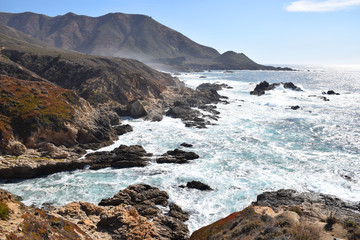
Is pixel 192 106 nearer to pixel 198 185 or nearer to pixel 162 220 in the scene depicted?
pixel 198 185

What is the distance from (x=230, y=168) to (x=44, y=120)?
26.7m

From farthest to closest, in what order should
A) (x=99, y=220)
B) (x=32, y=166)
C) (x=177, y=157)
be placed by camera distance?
1. (x=177, y=157)
2. (x=32, y=166)
3. (x=99, y=220)

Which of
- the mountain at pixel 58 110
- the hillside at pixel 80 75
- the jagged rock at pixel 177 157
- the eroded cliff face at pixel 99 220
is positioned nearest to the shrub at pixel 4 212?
the eroded cliff face at pixel 99 220

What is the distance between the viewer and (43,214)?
13133 mm

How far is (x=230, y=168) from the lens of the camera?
2959 centimetres

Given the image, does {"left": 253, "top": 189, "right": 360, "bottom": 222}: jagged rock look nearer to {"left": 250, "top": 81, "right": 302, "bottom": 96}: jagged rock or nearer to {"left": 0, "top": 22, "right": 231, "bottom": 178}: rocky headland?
{"left": 0, "top": 22, "right": 231, "bottom": 178}: rocky headland

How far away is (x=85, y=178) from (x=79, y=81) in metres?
45.3

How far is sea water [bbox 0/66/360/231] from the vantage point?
22.9 metres

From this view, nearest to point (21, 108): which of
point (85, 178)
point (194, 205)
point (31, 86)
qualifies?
point (31, 86)

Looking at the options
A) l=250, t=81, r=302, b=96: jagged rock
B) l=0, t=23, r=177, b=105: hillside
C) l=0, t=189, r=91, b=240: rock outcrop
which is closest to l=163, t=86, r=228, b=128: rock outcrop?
l=0, t=23, r=177, b=105: hillside

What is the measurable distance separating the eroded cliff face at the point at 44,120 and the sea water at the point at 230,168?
15.3 ft

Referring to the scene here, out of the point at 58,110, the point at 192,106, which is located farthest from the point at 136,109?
the point at 58,110

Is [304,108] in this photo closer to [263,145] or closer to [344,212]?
[263,145]

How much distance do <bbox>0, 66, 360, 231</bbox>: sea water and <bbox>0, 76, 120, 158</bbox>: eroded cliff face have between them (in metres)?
4.66
